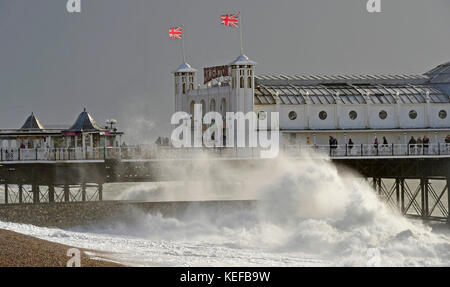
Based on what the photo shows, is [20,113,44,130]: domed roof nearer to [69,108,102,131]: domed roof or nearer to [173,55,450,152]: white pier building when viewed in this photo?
[69,108,102,131]: domed roof

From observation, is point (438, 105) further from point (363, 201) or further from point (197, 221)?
point (197, 221)

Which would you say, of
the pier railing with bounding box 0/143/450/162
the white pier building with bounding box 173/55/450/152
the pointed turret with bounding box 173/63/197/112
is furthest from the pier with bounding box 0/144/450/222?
the pointed turret with bounding box 173/63/197/112

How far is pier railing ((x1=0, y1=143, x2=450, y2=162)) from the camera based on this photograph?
6125cm

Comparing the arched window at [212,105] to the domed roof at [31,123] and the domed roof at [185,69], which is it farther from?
the domed roof at [31,123]

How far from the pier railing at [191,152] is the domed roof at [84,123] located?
3.33 m

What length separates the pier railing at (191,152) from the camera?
61.2 metres

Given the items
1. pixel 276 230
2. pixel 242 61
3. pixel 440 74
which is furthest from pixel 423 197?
pixel 242 61

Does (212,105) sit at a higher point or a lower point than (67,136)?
higher

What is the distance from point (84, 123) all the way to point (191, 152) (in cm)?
825

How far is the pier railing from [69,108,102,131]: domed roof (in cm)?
333

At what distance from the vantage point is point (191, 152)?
62875 millimetres

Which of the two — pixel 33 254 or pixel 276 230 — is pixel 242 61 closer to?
pixel 276 230
